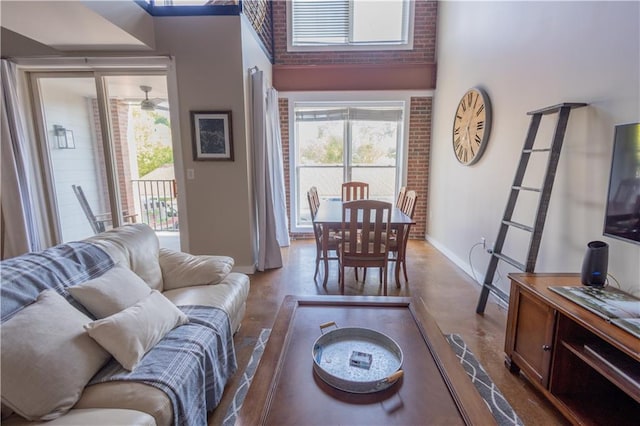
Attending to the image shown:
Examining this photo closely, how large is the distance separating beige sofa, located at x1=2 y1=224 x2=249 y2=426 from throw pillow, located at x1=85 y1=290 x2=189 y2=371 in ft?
0.38

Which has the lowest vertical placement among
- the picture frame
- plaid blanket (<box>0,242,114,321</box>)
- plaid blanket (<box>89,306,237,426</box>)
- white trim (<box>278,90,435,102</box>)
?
plaid blanket (<box>89,306,237,426</box>)

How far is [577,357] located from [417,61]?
Answer: 4.29 metres

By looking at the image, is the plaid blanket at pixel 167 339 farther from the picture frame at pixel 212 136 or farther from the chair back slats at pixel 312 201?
the chair back slats at pixel 312 201

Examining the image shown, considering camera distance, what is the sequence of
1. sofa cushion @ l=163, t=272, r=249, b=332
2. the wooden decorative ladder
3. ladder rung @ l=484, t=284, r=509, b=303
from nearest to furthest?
sofa cushion @ l=163, t=272, r=249, b=332
the wooden decorative ladder
ladder rung @ l=484, t=284, r=509, b=303

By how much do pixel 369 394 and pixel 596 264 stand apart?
1.45 meters

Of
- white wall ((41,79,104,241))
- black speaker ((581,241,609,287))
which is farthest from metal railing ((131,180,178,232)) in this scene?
black speaker ((581,241,609,287))

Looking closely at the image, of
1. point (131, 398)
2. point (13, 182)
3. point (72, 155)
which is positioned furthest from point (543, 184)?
point (13, 182)

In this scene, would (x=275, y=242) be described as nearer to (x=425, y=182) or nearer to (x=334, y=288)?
(x=334, y=288)

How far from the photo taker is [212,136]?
3.17 meters

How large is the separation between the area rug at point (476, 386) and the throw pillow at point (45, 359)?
0.73m

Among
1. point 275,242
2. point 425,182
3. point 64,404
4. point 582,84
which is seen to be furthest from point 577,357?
point 425,182

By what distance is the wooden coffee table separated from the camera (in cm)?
101

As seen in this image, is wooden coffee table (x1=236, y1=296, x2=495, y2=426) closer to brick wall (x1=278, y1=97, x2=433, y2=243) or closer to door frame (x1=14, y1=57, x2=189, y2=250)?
door frame (x1=14, y1=57, x2=189, y2=250)

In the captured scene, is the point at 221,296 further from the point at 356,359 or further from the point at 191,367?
the point at 356,359
